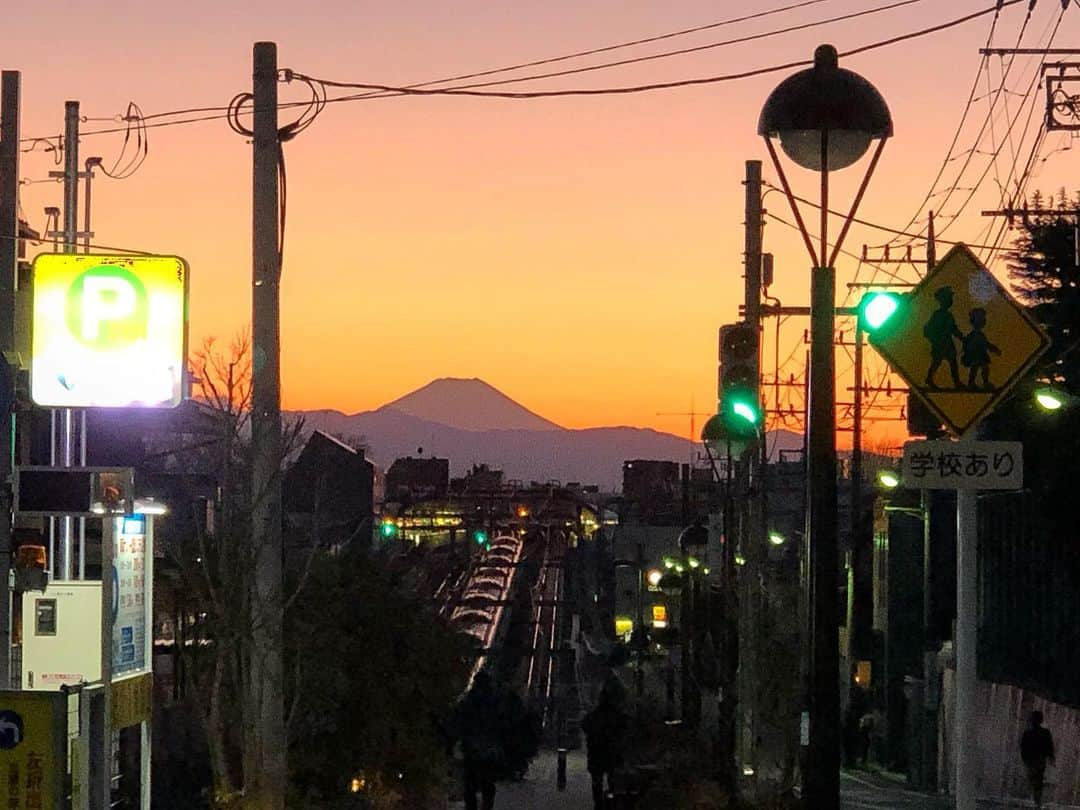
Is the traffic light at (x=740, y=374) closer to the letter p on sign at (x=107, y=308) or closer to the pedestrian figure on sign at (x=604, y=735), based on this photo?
the pedestrian figure on sign at (x=604, y=735)

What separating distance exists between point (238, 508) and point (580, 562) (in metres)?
82.0

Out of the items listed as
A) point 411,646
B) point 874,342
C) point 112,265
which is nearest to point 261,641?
point 112,265

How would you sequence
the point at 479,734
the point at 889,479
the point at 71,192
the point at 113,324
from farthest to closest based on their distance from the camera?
the point at 889,479 < the point at 71,192 < the point at 479,734 < the point at 113,324

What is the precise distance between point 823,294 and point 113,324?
21.0 feet

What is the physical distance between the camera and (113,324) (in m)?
13.9

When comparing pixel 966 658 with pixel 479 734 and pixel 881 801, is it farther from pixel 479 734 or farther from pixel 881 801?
pixel 881 801

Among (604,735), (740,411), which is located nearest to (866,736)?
(604,735)

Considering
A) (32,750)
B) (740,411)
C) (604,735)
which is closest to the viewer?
(32,750)

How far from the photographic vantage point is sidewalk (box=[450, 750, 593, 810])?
31188mm

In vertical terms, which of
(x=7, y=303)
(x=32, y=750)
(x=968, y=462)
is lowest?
(x=32, y=750)

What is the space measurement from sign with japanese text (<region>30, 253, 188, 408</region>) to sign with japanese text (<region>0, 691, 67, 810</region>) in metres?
3.01

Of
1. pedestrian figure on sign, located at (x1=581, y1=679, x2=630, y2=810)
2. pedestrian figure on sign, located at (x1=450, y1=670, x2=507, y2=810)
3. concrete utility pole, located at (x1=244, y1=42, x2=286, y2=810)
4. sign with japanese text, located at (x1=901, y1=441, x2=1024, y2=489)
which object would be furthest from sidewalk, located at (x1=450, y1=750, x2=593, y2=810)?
sign with japanese text, located at (x1=901, y1=441, x2=1024, y2=489)

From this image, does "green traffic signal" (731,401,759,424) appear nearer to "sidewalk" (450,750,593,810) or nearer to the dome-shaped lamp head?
the dome-shaped lamp head

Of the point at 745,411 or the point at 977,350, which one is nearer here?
the point at 977,350
